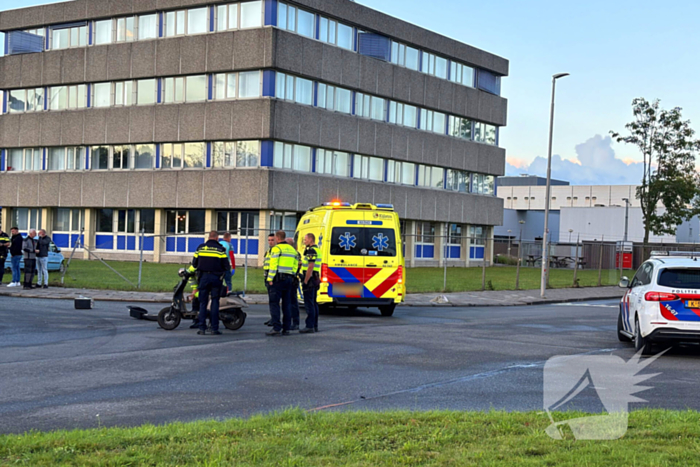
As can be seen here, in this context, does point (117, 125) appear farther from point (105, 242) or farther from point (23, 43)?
point (23, 43)

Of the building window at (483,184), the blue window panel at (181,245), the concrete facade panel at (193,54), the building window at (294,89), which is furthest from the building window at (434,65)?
the blue window panel at (181,245)

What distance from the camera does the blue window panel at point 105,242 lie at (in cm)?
4747

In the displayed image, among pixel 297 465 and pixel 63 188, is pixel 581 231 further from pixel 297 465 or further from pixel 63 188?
pixel 297 465

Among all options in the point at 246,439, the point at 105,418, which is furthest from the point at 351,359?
the point at 246,439

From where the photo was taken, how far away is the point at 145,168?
45.6 meters

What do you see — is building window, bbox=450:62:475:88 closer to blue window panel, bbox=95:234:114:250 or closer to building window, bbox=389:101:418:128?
building window, bbox=389:101:418:128

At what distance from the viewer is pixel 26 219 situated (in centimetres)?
5100

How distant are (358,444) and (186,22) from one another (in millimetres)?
41126

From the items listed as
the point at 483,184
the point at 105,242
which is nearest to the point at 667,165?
the point at 483,184

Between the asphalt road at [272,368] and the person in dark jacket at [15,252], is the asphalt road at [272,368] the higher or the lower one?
the lower one

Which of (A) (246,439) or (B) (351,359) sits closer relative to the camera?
(A) (246,439)

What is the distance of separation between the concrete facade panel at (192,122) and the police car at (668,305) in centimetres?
3291

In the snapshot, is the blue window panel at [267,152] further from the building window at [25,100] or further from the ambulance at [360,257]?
the ambulance at [360,257]

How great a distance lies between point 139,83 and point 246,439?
42.1 meters
